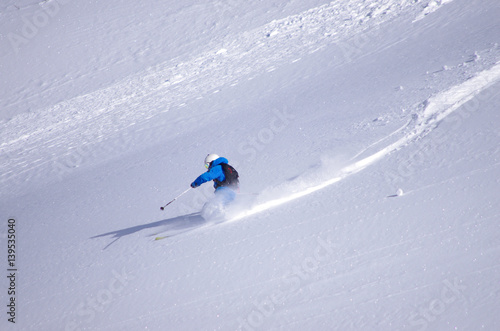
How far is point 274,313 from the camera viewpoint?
11.7ft

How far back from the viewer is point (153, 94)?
13.2 m

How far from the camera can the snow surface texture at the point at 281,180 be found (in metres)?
3.61

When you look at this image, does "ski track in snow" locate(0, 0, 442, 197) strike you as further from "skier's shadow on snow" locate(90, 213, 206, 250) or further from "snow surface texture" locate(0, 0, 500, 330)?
"skier's shadow on snow" locate(90, 213, 206, 250)

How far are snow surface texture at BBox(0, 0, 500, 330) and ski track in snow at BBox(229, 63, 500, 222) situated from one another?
0.11 feet

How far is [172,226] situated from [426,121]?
411cm

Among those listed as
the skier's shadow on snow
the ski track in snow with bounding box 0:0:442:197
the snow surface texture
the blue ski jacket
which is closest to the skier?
the blue ski jacket

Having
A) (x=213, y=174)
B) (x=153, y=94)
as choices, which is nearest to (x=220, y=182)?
(x=213, y=174)

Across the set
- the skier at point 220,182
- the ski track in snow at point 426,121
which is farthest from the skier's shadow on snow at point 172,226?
the ski track in snow at point 426,121

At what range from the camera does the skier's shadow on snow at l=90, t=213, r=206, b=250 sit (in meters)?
5.68

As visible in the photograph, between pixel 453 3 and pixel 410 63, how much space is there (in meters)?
5.06

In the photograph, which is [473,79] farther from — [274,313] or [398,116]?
[274,313]

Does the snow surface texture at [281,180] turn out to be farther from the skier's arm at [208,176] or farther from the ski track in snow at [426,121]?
the skier's arm at [208,176]

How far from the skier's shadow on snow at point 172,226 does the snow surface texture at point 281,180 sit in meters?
0.04

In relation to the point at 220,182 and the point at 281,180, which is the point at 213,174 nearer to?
the point at 220,182
